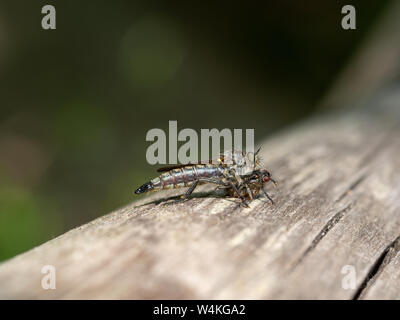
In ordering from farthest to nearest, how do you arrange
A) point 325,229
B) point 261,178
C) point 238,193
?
point 261,178
point 238,193
point 325,229

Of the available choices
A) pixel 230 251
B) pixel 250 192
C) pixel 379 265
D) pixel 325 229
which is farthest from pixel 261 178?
pixel 230 251

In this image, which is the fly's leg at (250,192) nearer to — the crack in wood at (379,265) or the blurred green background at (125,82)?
the crack in wood at (379,265)

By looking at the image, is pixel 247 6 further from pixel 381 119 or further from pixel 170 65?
pixel 381 119

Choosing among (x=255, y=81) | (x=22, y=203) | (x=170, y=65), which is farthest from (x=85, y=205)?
(x=255, y=81)

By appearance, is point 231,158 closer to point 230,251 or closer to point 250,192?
point 250,192

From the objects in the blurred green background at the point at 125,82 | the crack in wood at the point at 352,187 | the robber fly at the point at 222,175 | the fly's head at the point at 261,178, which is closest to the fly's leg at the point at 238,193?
the robber fly at the point at 222,175

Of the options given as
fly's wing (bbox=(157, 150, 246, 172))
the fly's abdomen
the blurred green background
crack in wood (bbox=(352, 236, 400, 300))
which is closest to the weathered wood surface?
crack in wood (bbox=(352, 236, 400, 300))
